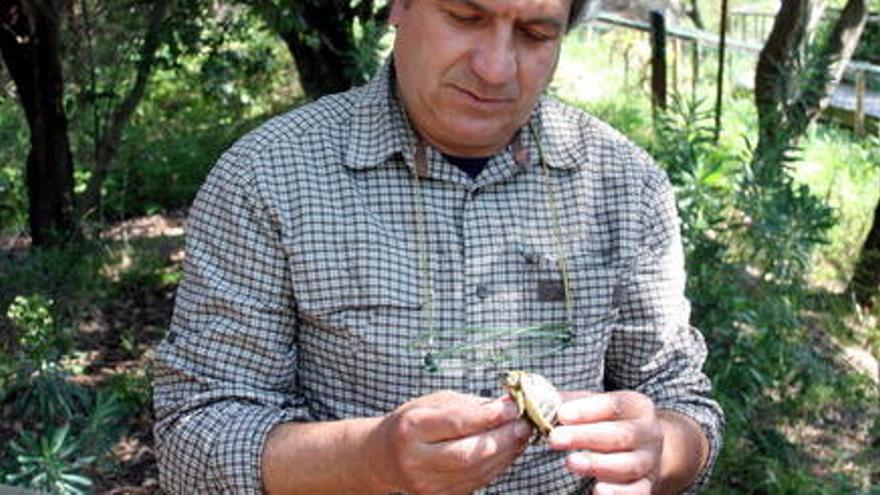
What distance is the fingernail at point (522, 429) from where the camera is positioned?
1.65 metres

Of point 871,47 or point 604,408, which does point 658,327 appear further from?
point 871,47

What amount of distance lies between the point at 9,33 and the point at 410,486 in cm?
379

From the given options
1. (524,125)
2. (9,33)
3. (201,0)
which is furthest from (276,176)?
(9,33)

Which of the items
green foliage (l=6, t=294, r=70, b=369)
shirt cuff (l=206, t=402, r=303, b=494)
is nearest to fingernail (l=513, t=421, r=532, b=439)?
shirt cuff (l=206, t=402, r=303, b=494)

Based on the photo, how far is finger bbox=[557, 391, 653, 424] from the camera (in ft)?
5.62

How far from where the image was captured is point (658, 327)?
214cm

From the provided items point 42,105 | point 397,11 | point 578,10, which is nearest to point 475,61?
point 397,11

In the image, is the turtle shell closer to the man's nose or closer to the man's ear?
the man's nose

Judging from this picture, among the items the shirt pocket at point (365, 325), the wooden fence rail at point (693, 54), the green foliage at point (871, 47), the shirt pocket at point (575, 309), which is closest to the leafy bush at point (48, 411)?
the shirt pocket at point (365, 325)

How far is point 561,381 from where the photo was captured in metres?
2.05

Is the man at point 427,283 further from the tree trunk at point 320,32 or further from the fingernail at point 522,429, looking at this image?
the tree trunk at point 320,32

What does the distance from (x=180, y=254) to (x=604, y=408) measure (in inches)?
177

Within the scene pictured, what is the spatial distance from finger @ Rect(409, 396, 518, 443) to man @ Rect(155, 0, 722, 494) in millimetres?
100

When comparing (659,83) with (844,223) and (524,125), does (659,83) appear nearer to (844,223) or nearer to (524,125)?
(844,223)
